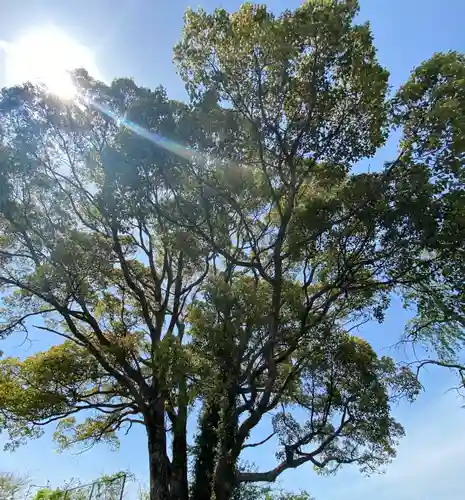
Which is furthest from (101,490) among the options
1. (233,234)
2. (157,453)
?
(233,234)

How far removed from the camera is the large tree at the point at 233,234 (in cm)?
683

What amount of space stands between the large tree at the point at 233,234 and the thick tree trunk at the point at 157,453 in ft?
0.12

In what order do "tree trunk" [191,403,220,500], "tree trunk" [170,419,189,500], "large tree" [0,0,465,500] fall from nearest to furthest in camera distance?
"large tree" [0,0,465,500]
"tree trunk" [170,419,189,500]
"tree trunk" [191,403,220,500]

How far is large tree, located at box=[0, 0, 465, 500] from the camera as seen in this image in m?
6.83

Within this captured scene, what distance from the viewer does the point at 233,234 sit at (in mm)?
8719

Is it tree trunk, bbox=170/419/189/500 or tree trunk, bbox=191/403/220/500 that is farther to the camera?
tree trunk, bbox=191/403/220/500

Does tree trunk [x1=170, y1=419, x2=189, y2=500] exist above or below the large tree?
below

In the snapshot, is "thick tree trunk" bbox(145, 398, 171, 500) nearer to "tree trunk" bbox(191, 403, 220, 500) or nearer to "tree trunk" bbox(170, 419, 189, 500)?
"tree trunk" bbox(170, 419, 189, 500)

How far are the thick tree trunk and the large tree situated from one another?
0.12 ft

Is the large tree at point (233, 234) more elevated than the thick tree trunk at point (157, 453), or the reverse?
the large tree at point (233, 234)

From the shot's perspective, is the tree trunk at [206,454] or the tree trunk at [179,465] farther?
the tree trunk at [206,454]

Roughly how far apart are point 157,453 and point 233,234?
4.10m

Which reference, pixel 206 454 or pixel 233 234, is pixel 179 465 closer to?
pixel 206 454

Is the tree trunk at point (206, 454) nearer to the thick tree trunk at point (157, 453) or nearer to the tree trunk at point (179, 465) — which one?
the tree trunk at point (179, 465)
